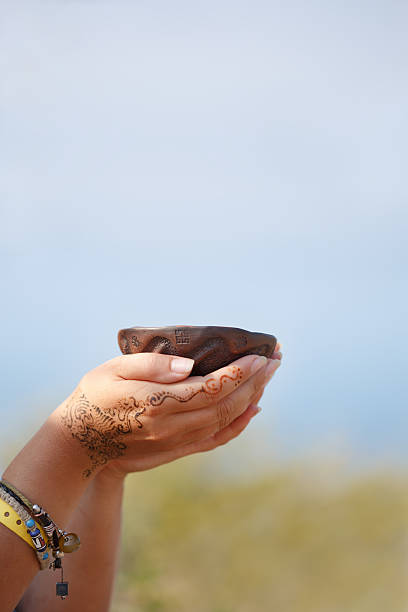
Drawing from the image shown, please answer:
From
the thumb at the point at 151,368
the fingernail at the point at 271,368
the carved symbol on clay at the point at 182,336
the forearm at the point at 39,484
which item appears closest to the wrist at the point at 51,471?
the forearm at the point at 39,484

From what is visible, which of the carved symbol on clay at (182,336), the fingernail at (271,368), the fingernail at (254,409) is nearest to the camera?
the carved symbol on clay at (182,336)

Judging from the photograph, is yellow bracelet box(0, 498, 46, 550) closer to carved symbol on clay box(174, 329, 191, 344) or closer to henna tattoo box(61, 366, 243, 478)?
henna tattoo box(61, 366, 243, 478)

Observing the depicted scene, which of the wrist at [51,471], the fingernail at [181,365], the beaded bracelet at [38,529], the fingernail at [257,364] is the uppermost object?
the fingernail at [181,365]

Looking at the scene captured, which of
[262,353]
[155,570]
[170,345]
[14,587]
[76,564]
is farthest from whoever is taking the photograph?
[155,570]

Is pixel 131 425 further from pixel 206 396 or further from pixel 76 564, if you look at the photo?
pixel 76 564

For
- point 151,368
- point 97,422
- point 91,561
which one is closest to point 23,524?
point 97,422

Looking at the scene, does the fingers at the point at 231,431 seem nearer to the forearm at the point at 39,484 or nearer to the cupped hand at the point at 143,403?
the cupped hand at the point at 143,403

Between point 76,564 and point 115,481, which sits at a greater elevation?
point 115,481

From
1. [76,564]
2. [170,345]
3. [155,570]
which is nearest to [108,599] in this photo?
[76,564]
